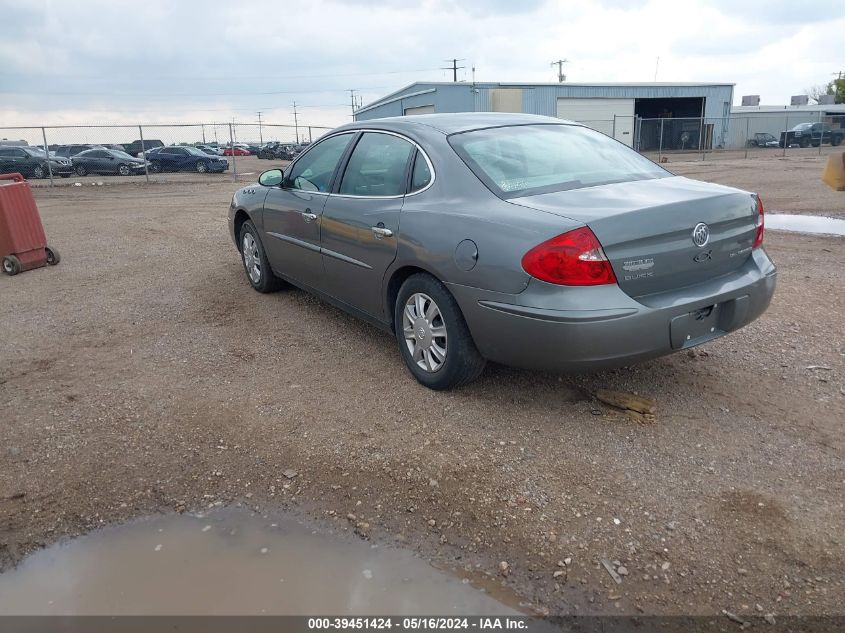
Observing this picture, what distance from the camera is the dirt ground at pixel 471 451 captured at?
8.79 feet

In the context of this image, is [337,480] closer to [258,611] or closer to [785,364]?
[258,611]

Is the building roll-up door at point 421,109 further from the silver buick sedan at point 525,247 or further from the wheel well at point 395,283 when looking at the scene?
the wheel well at point 395,283

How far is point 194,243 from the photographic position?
947 centimetres

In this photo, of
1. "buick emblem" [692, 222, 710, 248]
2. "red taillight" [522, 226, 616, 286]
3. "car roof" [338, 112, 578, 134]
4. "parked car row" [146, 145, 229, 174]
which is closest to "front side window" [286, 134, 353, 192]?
"car roof" [338, 112, 578, 134]

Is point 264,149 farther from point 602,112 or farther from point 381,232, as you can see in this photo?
point 381,232

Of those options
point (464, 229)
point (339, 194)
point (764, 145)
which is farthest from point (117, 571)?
point (764, 145)

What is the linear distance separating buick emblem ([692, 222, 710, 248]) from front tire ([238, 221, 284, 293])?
383 cm

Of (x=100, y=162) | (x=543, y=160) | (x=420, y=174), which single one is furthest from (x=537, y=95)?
(x=420, y=174)

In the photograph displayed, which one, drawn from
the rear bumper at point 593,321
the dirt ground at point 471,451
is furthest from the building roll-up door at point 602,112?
the rear bumper at point 593,321

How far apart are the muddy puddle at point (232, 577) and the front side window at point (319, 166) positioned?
2833mm

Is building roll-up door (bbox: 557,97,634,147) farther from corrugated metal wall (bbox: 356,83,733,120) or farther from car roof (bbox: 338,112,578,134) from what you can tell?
car roof (bbox: 338,112,578,134)

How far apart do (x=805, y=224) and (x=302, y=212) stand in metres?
7.91

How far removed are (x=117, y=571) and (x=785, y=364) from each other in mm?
4051

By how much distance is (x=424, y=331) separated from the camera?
4070 mm
